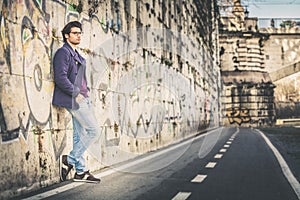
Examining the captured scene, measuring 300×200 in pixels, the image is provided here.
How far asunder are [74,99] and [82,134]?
566mm

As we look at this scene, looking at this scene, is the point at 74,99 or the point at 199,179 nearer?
the point at 74,99

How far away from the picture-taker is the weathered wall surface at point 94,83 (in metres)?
5.91

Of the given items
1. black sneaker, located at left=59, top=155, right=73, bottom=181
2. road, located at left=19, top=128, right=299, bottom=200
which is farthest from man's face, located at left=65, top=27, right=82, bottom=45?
road, located at left=19, top=128, right=299, bottom=200

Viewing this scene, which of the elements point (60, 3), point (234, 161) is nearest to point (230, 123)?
point (234, 161)

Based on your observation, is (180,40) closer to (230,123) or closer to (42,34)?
(42,34)

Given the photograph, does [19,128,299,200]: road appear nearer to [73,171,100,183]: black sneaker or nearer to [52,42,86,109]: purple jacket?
[73,171,100,183]: black sneaker

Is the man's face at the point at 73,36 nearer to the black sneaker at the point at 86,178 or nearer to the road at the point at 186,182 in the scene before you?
the black sneaker at the point at 86,178

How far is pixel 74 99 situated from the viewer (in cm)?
715

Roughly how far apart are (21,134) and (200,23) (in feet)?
96.2

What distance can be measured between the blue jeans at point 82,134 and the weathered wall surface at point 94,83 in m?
0.23

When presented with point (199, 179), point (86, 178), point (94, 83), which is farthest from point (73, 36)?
point (199, 179)

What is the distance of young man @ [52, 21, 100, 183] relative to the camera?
709 centimetres

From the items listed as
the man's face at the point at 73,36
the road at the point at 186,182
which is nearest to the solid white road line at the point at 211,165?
the road at the point at 186,182

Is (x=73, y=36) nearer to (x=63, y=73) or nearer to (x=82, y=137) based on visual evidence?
(x=63, y=73)
